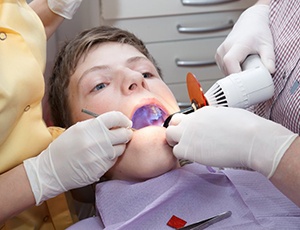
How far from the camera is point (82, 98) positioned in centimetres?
148

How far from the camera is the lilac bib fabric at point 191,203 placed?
1.24m

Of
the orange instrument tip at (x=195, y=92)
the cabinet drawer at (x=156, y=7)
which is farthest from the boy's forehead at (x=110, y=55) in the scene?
the cabinet drawer at (x=156, y=7)

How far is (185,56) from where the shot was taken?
2.74 metres

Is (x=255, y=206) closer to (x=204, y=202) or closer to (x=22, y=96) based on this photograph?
(x=204, y=202)

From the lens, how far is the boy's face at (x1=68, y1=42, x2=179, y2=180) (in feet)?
4.27

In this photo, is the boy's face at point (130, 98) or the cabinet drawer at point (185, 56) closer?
the boy's face at point (130, 98)

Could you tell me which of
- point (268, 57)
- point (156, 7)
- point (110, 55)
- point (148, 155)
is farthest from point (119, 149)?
point (156, 7)

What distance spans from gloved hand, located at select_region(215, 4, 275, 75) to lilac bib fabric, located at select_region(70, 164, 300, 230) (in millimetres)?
363

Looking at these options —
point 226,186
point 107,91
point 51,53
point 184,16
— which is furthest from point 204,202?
point 184,16

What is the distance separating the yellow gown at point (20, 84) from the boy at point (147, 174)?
0.57 feet

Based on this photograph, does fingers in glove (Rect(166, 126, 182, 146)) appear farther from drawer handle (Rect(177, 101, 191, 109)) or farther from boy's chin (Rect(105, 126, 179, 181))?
drawer handle (Rect(177, 101, 191, 109))

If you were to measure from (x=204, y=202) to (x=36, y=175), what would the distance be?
0.45 meters

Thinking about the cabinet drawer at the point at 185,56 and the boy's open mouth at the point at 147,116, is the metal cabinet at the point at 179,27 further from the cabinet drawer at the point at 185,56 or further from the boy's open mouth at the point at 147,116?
the boy's open mouth at the point at 147,116

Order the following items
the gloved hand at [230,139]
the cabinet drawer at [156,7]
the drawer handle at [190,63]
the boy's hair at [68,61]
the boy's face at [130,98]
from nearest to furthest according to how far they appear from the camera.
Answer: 1. the gloved hand at [230,139]
2. the boy's face at [130,98]
3. the boy's hair at [68,61]
4. the cabinet drawer at [156,7]
5. the drawer handle at [190,63]
